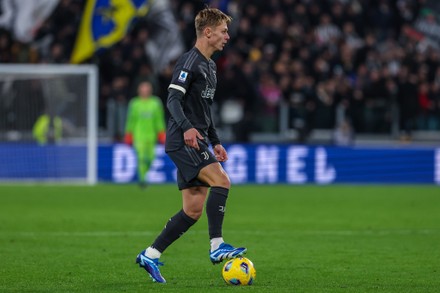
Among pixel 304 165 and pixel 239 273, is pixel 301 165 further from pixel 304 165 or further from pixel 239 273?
pixel 239 273

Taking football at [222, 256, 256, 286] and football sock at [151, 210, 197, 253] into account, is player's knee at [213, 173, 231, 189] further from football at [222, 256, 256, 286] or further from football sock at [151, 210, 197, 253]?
football at [222, 256, 256, 286]

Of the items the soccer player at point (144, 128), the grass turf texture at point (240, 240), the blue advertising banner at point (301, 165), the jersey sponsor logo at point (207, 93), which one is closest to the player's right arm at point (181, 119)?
the jersey sponsor logo at point (207, 93)

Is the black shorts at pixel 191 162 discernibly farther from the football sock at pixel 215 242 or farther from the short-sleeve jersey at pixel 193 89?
the football sock at pixel 215 242

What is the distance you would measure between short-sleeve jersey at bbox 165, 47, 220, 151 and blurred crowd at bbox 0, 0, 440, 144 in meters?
13.8

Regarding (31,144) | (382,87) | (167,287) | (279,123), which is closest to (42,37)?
(31,144)

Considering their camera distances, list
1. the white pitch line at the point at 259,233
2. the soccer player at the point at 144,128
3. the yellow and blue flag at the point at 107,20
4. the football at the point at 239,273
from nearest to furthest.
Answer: the football at the point at 239,273, the white pitch line at the point at 259,233, the soccer player at the point at 144,128, the yellow and blue flag at the point at 107,20

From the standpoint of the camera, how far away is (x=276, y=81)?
77.2 ft

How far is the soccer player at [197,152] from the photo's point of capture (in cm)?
793

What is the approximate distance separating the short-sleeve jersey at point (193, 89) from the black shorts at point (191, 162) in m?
0.08

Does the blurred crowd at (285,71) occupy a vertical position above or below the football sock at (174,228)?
above

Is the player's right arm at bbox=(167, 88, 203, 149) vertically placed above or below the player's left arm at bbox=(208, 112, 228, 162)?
above

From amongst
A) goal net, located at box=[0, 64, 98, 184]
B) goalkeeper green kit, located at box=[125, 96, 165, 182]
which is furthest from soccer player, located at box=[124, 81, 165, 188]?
goal net, located at box=[0, 64, 98, 184]

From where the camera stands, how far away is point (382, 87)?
2392 cm

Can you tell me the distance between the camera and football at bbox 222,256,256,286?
7.72 meters
